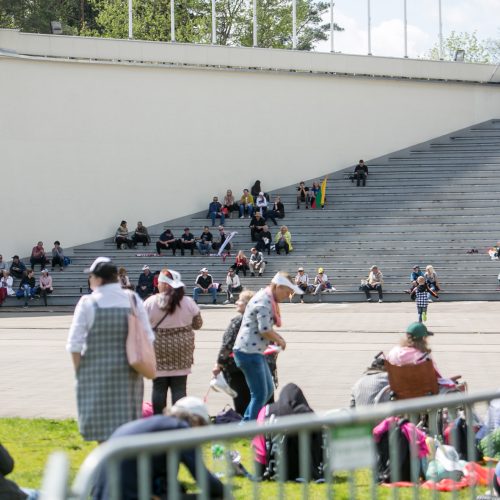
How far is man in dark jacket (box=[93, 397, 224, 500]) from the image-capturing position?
409cm

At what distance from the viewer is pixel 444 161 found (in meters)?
44.4

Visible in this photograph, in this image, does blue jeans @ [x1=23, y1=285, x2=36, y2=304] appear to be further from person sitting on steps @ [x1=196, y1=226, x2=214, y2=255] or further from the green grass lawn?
the green grass lawn

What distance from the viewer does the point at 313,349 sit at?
18422mm

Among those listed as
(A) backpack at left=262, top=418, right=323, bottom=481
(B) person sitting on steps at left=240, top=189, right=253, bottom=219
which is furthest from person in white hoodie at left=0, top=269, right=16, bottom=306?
(A) backpack at left=262, top=418, right=323, bottom=481

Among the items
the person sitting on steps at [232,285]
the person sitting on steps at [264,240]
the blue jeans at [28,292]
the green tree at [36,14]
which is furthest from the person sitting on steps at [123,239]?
the green tree at [36,14]

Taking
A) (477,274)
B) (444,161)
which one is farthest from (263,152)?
(477,274)

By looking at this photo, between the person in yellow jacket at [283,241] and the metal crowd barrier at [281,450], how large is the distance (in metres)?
31.5

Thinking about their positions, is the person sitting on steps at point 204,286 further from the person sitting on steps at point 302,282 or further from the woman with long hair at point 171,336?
the woman with long hair at point 171,336

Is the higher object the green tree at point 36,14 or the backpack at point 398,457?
the green tree at point 36,14

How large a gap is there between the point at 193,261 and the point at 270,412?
28.3 metres

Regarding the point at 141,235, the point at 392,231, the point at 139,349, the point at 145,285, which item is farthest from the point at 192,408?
the point at 392,231

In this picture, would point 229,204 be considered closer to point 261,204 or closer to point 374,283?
point 261,204

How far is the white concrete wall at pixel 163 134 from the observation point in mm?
39281

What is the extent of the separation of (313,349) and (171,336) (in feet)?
29.0
